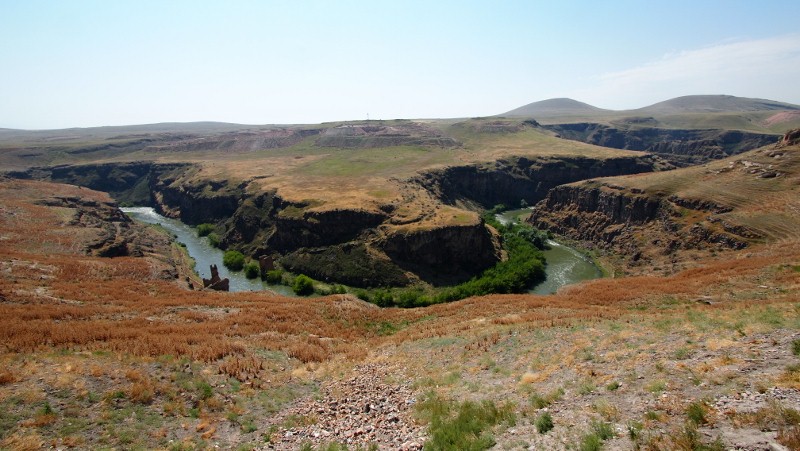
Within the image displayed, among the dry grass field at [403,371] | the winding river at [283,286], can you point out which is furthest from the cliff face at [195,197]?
the dry grass field at [403,371]

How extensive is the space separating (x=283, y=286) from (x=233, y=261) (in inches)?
673

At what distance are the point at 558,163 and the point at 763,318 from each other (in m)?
146

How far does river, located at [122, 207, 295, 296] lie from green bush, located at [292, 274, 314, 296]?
1250 mm

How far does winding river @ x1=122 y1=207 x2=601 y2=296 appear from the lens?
7753 centimetres

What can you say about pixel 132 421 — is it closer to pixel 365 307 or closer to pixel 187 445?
pixel 187 445

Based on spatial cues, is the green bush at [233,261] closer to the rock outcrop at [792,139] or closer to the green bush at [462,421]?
the green bush at [462,421]

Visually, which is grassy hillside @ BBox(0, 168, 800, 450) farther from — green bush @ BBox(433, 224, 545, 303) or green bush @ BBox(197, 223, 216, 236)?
green bush @ BBox(197, 223, 216, 236)

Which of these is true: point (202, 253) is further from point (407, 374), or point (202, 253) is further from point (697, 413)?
A: point (697, 413)

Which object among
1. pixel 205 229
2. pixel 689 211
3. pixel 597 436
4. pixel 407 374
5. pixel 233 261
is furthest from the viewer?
pixel 205 229

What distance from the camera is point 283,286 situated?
7975cm

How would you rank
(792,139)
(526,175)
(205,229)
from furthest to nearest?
(526,175) → (205,229) → (792,139)

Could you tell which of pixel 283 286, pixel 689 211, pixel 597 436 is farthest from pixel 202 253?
pixel 597 436

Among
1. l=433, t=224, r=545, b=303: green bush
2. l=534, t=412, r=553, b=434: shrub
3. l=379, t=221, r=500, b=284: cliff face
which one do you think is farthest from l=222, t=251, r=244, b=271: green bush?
l=534, t=412, r=553, b=434: shrub

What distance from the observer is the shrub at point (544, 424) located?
1309cm
